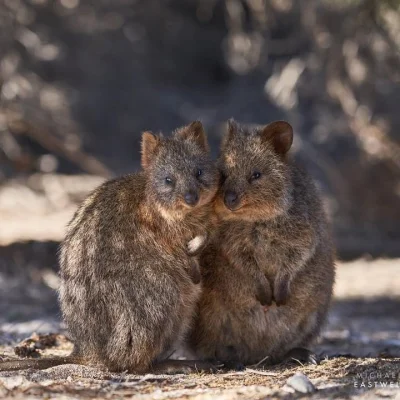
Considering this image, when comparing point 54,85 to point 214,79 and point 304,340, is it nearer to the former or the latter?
point 214,79

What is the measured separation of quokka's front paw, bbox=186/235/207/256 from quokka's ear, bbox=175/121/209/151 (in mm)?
724

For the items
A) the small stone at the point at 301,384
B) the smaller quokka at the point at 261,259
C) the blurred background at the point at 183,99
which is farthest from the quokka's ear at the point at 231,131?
the blurred background at the point at 183,99

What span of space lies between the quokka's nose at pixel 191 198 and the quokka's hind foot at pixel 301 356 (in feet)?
5.16

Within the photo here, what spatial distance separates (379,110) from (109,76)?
690 centimetres

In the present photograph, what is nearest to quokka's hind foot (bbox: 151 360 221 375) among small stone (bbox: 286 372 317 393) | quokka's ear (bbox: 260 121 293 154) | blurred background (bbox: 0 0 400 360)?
small stone (bbox: 286 372 317 393)

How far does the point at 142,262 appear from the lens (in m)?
5.70

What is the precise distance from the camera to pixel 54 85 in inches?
640

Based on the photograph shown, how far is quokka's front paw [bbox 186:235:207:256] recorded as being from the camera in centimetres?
585

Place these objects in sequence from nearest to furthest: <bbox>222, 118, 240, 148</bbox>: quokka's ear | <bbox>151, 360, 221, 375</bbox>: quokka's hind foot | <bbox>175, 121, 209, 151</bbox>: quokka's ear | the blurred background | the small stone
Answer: the small stone < <bbox>151, 360, 221, 375</bbox>: quokka's hind foot < <bbox>175, 121, 209, 151</bbox>: quokka's ear < <bbox>222, 118, 240, 148</bbox>: quokka's ear < the blurred background

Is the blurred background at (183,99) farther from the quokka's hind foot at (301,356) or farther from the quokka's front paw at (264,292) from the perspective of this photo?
the quokka's front paw at (264,292)

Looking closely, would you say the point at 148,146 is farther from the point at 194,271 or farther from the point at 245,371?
the point at 245,371

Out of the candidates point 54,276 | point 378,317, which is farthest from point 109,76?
point 378,317

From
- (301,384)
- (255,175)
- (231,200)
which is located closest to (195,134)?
(255,175)

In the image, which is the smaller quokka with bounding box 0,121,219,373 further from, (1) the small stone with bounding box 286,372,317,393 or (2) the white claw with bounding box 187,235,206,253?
(1) the small stone with bounding box 286,372,317,393
